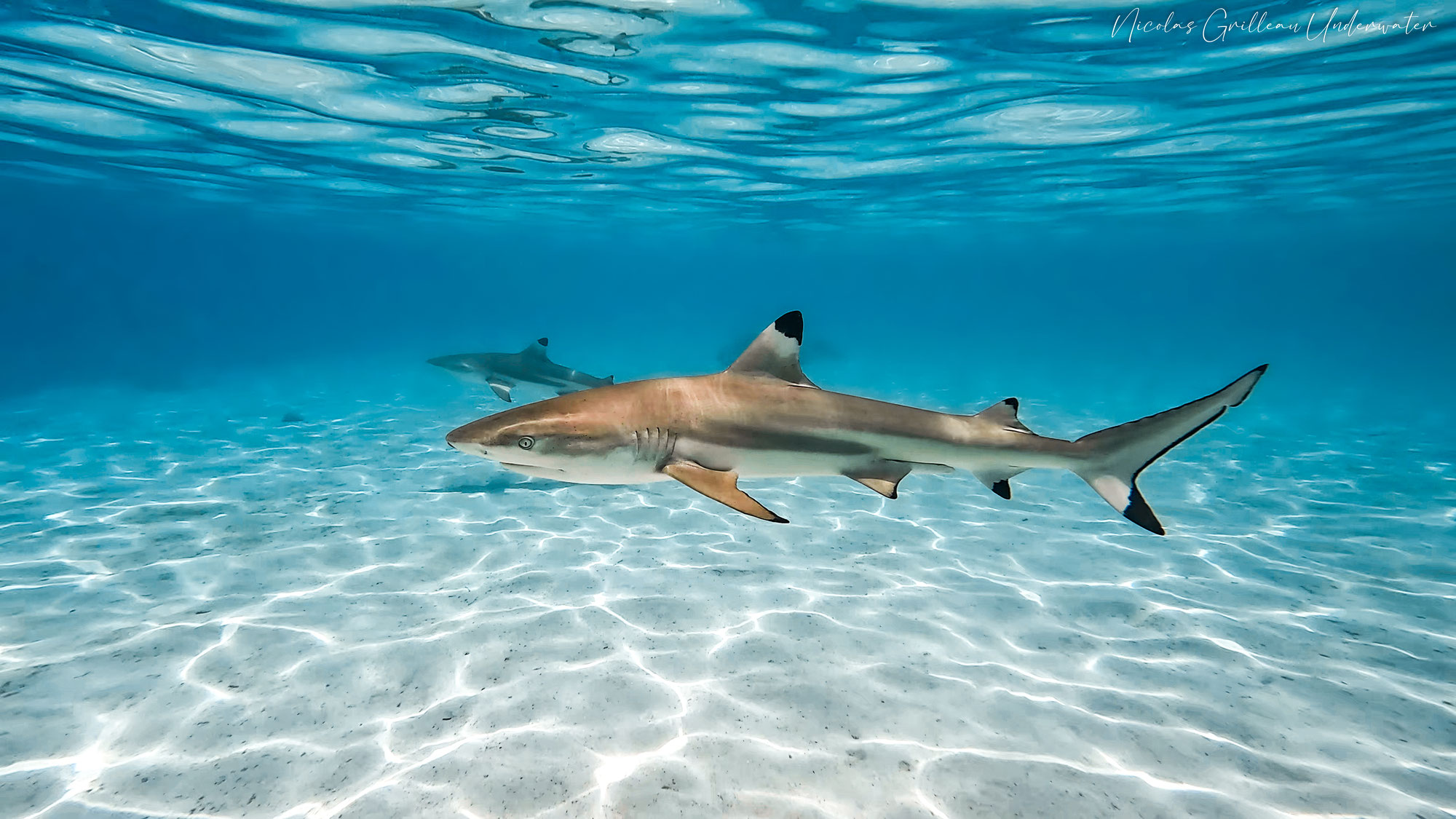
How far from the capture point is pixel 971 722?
4.16 meters

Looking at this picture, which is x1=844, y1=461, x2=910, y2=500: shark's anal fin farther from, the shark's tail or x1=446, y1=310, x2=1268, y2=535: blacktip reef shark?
the shark's tail

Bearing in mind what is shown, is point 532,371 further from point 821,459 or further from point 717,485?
point 717,485

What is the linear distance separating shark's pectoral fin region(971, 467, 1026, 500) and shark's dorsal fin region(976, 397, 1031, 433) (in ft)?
0.85

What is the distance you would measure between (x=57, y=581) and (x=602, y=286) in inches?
7309

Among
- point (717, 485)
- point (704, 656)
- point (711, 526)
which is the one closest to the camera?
point (717, 485)

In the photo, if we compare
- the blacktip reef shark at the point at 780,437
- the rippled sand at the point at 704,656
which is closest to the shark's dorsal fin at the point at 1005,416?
the blacktip reef shark at the point at 780,437

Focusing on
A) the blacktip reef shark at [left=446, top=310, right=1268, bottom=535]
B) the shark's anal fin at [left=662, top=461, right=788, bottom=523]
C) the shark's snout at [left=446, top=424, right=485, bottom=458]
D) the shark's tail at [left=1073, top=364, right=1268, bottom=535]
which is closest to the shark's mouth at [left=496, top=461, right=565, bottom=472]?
the blacktip reef shark at [left=446, top=310, right=1268, bottom=535]

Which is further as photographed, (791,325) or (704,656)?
(704,656)

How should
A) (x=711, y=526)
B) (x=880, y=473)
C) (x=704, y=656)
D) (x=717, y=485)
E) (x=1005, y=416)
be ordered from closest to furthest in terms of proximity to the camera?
1. (x=717, y=485)
2. (x=880, y=473)
3. (x=1005, y=416)
4. (x=704, y=656)
5. (x=711, y=526)

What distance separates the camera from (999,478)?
4148mm

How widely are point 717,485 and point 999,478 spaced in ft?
6.47

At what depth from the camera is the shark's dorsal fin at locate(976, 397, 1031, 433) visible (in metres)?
4.12

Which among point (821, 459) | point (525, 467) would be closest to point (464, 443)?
point (525, 467)

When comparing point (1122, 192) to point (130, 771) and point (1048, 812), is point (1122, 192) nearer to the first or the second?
point (1048, 812)
